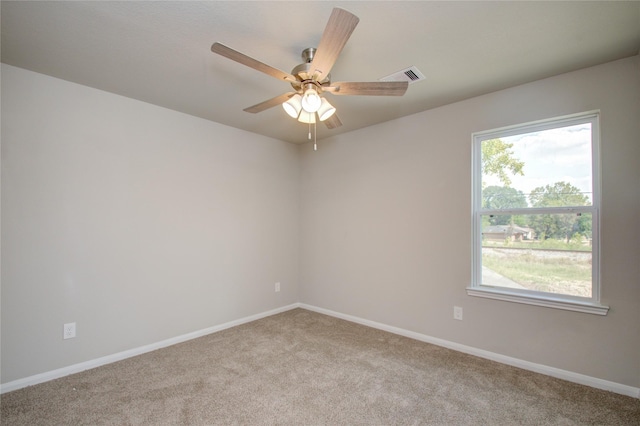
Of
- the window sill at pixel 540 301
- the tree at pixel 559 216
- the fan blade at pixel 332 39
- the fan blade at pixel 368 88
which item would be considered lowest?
the window sill at pixel 540 301

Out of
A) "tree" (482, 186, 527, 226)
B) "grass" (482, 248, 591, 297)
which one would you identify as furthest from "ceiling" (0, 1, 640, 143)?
"grass" (482, 248, 591, 297)

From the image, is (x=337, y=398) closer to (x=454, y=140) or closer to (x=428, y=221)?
(x=428, y=221)

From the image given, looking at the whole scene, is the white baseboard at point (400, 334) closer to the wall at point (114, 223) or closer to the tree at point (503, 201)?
the wall at point (114, 223)

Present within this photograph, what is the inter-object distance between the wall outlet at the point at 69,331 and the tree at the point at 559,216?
3956 millimetres

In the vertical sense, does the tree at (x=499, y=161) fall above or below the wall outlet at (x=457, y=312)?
above

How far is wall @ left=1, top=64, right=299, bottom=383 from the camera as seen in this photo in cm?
221

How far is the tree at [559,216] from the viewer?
2.30 meters

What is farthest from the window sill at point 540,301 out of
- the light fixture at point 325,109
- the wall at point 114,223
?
the wall at point 114,223

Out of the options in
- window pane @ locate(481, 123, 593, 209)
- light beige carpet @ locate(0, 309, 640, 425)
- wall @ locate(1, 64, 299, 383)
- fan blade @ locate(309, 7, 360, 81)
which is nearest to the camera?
fan blade @ locate(309, 7, 360, 81)

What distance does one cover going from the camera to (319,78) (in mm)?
1762

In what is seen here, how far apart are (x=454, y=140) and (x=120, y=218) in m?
3.26

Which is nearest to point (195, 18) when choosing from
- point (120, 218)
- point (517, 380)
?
point (120, 218)

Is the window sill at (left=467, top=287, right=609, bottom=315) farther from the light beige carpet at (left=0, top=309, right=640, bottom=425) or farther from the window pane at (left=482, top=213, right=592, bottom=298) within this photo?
the light beige carpet at (left=0, top=309, right=640, bottom=425)

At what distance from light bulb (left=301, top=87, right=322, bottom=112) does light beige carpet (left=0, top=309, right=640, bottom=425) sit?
196cm
